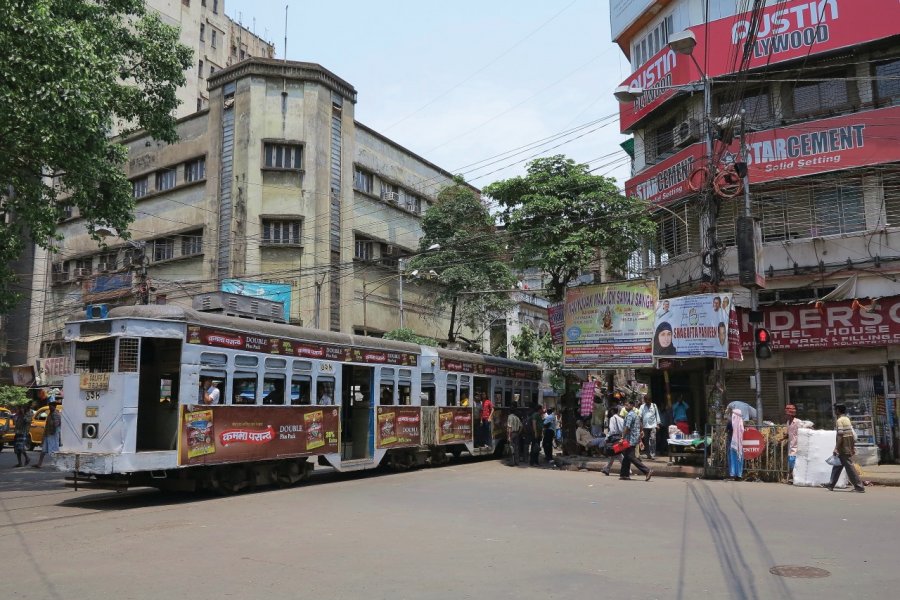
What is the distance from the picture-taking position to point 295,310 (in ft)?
101

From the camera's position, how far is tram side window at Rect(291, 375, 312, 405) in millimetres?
14953

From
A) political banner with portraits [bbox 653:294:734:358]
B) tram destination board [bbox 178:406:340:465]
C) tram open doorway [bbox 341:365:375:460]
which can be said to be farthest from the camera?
tram open doorway [bbox 341:365:375:460]

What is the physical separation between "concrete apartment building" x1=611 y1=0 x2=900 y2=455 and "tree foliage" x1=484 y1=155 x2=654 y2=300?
2.07 metres

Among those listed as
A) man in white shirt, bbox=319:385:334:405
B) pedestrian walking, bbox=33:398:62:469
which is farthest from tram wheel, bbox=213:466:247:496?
pedestrian walking, bbox=33:398:62:469

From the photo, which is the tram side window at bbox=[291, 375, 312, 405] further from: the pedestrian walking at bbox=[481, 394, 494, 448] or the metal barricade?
the metal barricade

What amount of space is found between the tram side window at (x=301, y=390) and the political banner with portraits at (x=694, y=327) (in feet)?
28.1

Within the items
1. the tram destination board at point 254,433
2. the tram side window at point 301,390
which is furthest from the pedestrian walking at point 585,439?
the tram side window at point 301,390

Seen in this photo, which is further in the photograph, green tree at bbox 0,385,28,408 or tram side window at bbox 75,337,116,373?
green tree at bbox 0,385,28,408

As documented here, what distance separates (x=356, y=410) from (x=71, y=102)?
889cm

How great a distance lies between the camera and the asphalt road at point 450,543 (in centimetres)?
654

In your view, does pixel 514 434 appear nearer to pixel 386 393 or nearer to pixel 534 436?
pixel 534 436

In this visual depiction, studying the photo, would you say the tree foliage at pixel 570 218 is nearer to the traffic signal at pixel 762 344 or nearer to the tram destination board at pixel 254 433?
the traffic signal at pixel 762 344

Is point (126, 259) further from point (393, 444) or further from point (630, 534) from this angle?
point (630, 534)

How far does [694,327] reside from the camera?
17.3 m
